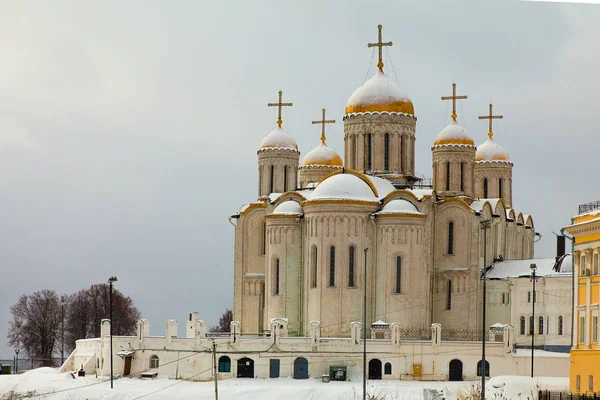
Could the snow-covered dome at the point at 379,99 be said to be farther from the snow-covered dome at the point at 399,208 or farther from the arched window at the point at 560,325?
the arched window at the point at 560,325

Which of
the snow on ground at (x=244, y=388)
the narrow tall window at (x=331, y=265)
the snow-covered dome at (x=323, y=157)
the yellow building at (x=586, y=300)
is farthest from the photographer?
the snow-covered dome at (x=323, y=157)

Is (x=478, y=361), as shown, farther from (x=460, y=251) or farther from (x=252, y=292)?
(x=252, y=292)

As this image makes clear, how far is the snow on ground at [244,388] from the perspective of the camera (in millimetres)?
38219

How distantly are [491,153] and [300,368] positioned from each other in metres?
19.7

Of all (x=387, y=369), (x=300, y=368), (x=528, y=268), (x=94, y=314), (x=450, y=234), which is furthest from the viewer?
(x=94, y=314)

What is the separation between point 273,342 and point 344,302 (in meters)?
3.75

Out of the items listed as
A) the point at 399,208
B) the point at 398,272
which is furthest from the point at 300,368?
the point at 399,208

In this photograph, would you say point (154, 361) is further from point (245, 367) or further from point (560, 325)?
point (560, 325)

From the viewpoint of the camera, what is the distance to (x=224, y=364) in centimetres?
4366

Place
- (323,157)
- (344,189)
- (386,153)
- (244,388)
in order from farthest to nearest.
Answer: (323,157)
(386,153)
(344,189)
(244,388)

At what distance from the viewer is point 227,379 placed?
43125mm

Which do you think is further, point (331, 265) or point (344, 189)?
point (344, 189)

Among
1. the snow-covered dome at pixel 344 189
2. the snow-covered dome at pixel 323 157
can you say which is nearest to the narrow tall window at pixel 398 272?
the snow-covered dome at pixel 344 189

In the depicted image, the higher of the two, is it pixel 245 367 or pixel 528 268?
pixel 528 268
